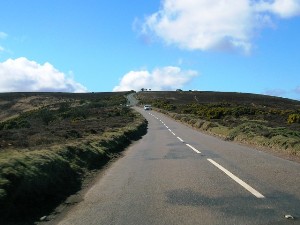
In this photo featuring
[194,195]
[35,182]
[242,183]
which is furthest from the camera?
[242,183]

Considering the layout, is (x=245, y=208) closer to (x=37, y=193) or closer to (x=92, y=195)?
(x=92, y=195)

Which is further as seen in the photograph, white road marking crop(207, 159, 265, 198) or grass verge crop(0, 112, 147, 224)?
white road marking crop(207, 159, 265, 198)

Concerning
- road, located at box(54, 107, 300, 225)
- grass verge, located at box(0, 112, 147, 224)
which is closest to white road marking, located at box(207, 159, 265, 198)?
road, located at box(54, 107, 300, 225)

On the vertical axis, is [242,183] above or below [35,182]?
below

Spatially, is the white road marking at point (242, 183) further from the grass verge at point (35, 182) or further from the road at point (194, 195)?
the grass verge at point (35, 182)

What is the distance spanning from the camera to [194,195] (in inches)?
367

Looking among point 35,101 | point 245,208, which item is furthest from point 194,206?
point 35,101

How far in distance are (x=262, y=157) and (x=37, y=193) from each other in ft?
33.0

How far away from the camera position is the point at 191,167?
1416 centimetres

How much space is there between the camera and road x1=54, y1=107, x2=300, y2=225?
7.39 meters

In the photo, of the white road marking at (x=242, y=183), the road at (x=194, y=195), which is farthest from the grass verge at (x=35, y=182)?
the white road marking at (x=242, y=183)

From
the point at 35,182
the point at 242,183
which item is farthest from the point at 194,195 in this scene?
the point at 35,182

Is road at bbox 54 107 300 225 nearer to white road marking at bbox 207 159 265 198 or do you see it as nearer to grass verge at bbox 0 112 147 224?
white road marking at bbox 207 159 265 198

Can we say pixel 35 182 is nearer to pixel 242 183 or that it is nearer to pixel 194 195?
pixel 194 195
